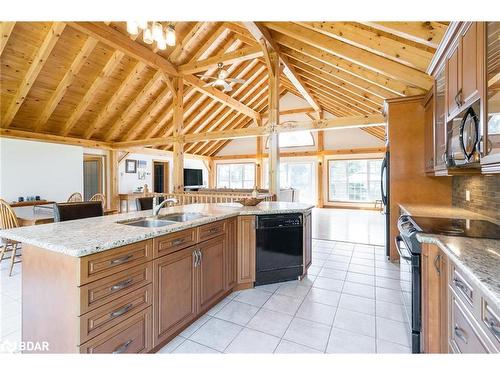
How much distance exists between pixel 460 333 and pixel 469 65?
5.21 feet

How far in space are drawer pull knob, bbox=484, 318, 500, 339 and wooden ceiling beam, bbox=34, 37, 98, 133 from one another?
622cm

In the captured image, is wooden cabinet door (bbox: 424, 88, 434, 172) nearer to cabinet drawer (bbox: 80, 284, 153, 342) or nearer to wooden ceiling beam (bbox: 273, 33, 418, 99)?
wooden ceiling beam (bbox: 273, 33, 418, 99)

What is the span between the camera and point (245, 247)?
2688 mm

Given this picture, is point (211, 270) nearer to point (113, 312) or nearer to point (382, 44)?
point (113, 312)

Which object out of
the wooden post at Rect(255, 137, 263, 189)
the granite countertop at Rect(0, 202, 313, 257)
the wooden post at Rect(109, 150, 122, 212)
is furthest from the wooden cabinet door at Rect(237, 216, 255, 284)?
the wooden post at Rect(255, 137, 263, 189)

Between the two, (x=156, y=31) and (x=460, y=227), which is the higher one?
(x=156, y=31)

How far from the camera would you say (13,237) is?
4.89 ft

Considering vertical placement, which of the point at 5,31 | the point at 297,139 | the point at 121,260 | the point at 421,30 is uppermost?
the point at 5,31

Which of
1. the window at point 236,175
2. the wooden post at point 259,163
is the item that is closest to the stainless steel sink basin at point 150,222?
the wooden post at point 259,163

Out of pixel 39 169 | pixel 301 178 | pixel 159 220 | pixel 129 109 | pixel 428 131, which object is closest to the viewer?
pixel 159 220

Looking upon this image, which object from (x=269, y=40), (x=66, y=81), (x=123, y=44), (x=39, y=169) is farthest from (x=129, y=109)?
(x=269, y=40)

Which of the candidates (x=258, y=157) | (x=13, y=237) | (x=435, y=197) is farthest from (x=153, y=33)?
(x=258, y=157)

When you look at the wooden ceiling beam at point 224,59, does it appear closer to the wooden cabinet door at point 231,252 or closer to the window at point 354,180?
the wooden cabinet door at point 231,252

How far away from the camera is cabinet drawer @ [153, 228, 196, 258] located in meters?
1.68
